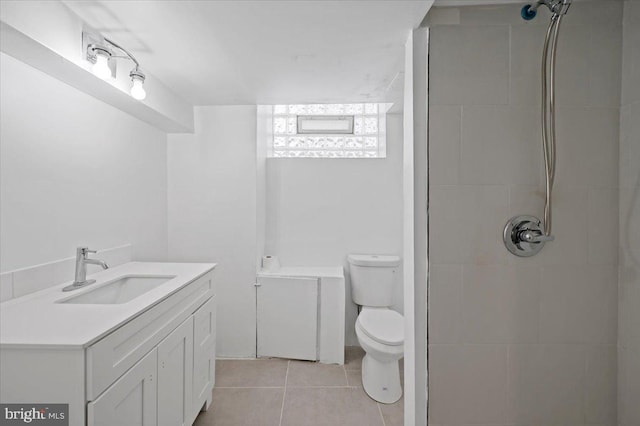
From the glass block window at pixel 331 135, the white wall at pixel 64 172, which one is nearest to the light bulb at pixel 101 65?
the white wall at pixel 64 172

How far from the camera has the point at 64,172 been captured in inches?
58.9

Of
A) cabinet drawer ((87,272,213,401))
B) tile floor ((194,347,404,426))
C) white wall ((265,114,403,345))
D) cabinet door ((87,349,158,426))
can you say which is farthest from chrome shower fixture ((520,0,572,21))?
tile floor ((194,347,404,426))

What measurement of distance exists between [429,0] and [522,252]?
1.03 m

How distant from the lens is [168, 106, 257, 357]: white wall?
2453mm

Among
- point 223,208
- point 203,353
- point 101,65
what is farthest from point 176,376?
point 101,65

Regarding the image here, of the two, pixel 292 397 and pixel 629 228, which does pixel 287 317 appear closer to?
pixel 292 397

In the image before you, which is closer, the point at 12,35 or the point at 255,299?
the point at 12,35

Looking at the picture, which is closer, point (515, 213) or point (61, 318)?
point (61, 318)

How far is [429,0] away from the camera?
1.12 m

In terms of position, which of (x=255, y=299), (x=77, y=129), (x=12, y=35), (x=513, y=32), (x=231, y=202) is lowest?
(x=255, y=299)

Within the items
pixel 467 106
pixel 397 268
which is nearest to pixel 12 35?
pixel 467 106

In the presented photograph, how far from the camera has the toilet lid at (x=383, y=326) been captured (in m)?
1.95

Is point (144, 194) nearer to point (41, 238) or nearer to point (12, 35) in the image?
point (41, 238)

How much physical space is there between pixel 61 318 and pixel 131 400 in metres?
0.38
